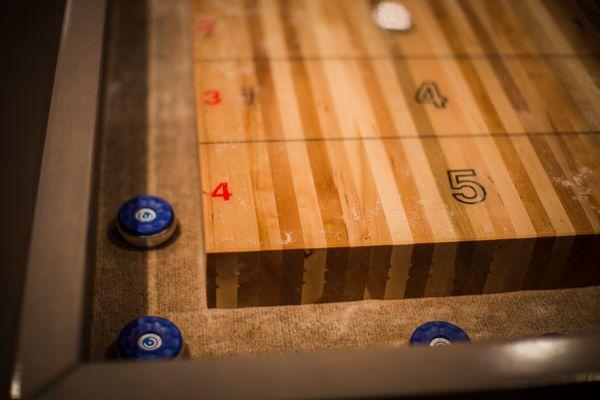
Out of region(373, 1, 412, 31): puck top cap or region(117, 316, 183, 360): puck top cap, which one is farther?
region(373, 1, 412, 31): puck top cap

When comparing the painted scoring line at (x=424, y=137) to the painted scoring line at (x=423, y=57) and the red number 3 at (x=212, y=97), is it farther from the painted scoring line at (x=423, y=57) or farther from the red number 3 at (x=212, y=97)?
the painted scoring line at (x=423, y=57)

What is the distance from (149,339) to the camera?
66.6 inches

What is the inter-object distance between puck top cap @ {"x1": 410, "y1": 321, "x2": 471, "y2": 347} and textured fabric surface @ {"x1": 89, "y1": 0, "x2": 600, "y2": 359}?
0.07 metres

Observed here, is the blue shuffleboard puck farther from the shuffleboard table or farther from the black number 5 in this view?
the black number 5

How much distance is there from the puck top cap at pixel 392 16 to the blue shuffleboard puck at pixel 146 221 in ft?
3.78

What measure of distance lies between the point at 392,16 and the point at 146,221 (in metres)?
1.30

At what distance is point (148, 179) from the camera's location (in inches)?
88.0

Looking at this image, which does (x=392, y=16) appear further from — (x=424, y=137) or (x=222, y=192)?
(x=222, y=192)

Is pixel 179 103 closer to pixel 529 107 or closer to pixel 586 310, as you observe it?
pixel 529 107

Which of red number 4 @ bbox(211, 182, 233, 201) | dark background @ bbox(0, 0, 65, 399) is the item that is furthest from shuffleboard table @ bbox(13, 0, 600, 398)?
dark background @ bbox(0, 0, 65, 399)

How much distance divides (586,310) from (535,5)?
1.39m

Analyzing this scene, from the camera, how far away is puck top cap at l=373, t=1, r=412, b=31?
2625mm

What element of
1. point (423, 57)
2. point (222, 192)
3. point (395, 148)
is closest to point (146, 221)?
point (222, 192)

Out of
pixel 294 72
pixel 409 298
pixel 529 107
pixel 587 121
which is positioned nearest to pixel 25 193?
pixel 294 72
